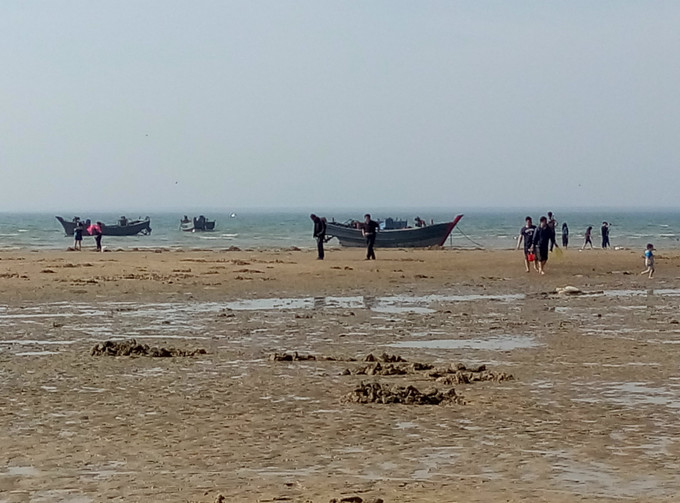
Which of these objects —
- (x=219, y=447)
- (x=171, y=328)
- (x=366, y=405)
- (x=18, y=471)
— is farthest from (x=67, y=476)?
(x=171, y=328)

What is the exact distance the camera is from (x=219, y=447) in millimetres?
8203

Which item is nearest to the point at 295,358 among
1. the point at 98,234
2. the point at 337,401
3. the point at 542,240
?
the point at 337,401

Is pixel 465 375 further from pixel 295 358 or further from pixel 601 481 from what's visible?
pixel 601 481

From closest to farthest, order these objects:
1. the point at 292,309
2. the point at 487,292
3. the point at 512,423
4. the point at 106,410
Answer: the point at 512,423, the point at 106,410, the point at 292,309, the point at 487,292

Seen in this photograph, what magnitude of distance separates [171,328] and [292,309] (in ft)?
12.3

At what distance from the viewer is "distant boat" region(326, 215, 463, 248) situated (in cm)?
5281

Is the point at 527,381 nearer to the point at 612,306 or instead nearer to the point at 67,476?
the point at 67,476

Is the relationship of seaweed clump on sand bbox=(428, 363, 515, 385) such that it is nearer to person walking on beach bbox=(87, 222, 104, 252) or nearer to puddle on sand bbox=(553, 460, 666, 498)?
puddle on sand bbox=(553, 460, 666, 498)

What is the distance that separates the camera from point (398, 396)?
10.2m

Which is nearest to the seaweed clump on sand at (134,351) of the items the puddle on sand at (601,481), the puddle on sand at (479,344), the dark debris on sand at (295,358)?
the dark debris on sand at (295,358)

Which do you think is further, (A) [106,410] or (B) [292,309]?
(B) [292,309]

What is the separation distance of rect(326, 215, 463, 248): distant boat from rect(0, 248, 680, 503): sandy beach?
2986 centimetres

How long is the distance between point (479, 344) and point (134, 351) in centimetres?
481

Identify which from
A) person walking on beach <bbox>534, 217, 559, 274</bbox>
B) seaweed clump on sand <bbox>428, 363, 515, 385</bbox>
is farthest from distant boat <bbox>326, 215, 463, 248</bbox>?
seaweed clump on sand <bbox>428, 363, 515, 385</bbox>
